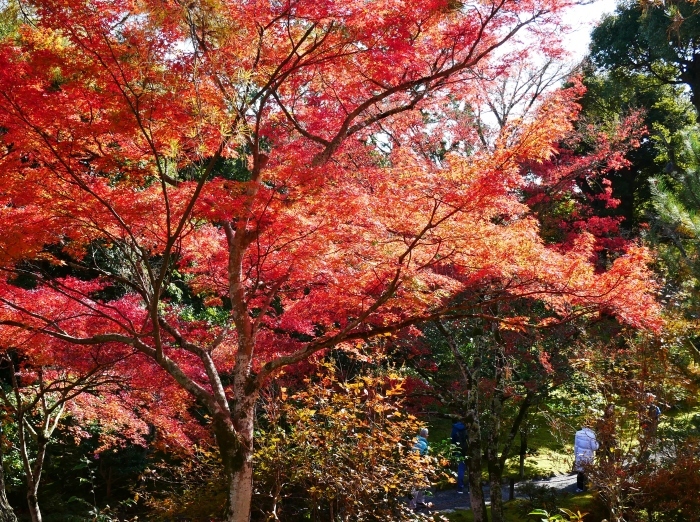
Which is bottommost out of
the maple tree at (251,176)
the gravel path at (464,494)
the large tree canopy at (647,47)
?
the gravel path at (464,494)

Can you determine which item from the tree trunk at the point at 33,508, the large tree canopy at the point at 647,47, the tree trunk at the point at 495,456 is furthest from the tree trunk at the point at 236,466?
the large tree canopy at the point at 647,47

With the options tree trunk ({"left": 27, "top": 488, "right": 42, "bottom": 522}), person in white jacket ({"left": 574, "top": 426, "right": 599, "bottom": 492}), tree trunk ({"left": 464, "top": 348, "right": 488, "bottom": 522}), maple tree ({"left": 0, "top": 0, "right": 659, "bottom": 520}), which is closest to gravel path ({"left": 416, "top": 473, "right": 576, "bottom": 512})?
person in white jacket ({"left": 574, "top": 426, "right": 599, "bottom": 492})

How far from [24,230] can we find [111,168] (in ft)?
3.06

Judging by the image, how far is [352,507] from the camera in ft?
17.9

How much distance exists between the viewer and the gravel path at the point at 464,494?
9938 millimetres

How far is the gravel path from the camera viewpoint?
32.6 ft

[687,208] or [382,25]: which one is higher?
[687,208]

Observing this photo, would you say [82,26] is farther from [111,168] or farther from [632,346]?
[632,346]

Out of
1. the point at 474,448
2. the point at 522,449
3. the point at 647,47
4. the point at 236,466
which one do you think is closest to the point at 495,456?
the point at 474,448

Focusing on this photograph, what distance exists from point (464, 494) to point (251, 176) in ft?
24.9

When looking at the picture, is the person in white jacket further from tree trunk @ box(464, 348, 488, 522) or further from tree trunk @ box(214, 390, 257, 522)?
tree trunk @ box(214, 390, 257, 522)

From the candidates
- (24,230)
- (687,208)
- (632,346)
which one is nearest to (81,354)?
(24,230)

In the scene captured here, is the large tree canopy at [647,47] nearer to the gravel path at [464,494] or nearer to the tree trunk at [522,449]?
the tree trunk at [522,449]

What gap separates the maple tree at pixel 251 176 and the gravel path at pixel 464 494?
4.86 metres
